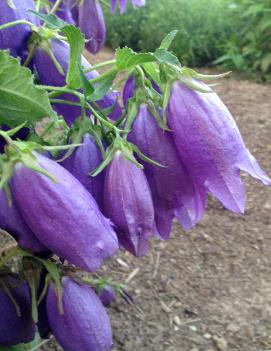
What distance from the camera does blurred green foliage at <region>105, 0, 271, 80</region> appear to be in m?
3.94

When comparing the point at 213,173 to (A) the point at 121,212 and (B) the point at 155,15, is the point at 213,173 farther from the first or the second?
(B) the point at 155,15

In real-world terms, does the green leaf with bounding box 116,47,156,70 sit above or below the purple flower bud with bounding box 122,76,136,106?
above

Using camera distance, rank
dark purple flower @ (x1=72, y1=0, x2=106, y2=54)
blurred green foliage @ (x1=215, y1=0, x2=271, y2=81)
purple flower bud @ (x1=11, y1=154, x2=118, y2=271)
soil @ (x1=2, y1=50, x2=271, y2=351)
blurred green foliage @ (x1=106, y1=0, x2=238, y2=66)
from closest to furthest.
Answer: purple flower bud @ (x1=11, y1=154, x2=118, y2=271) → dark purple flower @ (x1=72, y1=0, x2=106, y2=54) → soil @ (x1=2, y1=50, x2=271, y2=351) → blurred green foliage @ (x1=215, y1=0, x2=271, y2=81) → blurred green foliage @ (x1=106, y1=0, x2=238, y2=66)

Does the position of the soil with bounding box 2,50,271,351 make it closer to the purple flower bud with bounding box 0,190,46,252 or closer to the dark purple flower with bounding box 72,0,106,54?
the dark purple flower with bounding box 72,0,106,54

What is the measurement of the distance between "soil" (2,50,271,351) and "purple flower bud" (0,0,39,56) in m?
0.81

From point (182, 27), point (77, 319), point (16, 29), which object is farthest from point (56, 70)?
point (182, 27)

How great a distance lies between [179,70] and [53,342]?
935mm

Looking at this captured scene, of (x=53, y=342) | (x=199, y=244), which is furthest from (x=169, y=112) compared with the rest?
(x=199, y=244)

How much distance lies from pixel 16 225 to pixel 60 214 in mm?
55

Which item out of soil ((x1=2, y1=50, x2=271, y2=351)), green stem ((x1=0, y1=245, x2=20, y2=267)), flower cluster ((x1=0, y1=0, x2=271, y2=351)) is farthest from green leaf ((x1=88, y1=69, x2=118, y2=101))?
soil ((x1=2, y1=50, x2=271, y2=351))

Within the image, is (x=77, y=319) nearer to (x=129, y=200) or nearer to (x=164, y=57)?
(x=129, y=200)

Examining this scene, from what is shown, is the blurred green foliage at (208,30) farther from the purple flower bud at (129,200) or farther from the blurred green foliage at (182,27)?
the purple flower bud at (129,200)

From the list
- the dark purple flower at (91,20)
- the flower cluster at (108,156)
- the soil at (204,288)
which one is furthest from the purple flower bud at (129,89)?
the soil at (204,288)

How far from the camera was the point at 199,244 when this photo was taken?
6.75ft
